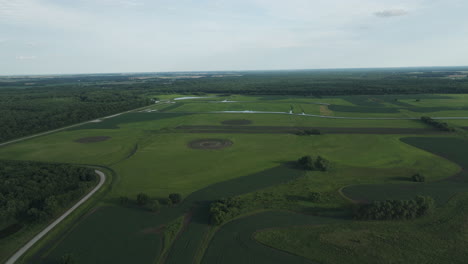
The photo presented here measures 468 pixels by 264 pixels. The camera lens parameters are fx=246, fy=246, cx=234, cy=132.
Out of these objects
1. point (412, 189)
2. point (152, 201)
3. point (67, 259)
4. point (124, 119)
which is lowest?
point (67, 259)

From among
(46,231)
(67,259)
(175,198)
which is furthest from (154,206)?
(46,231)

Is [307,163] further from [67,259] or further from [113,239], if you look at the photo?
[67,259]

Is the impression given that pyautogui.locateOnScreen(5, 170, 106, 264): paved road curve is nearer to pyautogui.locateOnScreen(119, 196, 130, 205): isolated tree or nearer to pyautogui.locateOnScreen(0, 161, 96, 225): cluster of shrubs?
pyautogui.locateOnScreen(0, 161, 96, 225): cluster of shrubs

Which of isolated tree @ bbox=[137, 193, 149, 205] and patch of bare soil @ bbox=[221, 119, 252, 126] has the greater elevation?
→ patch of bare soil @ bbox=[221, 119, 252, 126]

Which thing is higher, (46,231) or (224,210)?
(224,210)

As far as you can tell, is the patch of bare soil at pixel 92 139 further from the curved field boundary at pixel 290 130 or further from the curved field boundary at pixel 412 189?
the curved field boundary at pixel 412 189

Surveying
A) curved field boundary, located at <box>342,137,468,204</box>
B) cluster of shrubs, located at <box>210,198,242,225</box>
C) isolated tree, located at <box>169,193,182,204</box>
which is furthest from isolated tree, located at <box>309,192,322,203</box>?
isolated tree, located at <box>169,193,182,204</box>

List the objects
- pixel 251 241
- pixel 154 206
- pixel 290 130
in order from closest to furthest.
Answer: pixel 251 241, pixel 154 206, pixel 290 130
